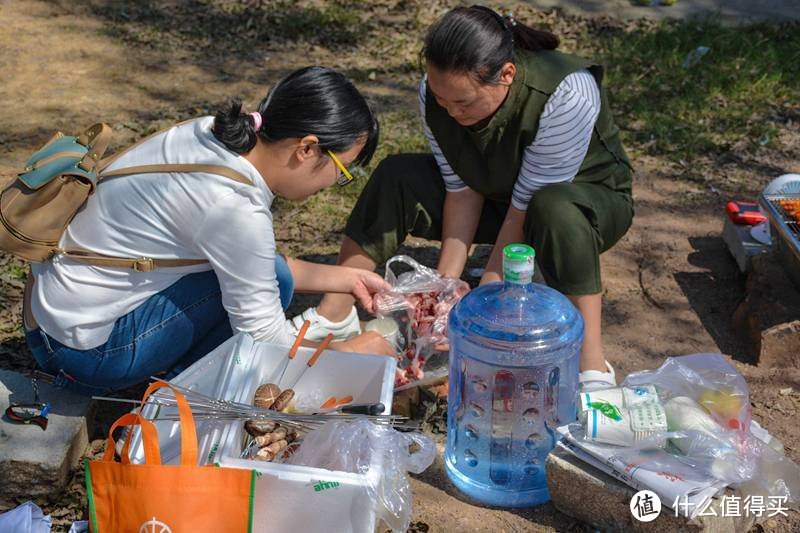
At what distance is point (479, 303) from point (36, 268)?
1432mm

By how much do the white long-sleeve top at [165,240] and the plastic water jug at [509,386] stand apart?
67 centimetres

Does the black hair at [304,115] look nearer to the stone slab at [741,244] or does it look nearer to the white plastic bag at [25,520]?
the white plastic bag at [25,520]

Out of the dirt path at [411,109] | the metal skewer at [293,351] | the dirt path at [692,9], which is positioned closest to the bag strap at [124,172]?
the metal skewer at [293,351]

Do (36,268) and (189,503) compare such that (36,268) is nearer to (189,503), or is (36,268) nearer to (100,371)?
(100,371)

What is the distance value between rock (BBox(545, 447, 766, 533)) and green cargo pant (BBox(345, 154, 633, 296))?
0.75 m

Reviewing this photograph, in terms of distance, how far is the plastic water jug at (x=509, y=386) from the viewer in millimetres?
→ 2863

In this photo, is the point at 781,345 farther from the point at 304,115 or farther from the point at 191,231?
the point at 191,231

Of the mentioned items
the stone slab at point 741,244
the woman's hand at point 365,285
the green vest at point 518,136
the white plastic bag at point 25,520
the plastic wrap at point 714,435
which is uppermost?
the green vest at point 518,136

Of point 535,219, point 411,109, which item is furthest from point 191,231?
point 411,109

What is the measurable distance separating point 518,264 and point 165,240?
3.55 feet

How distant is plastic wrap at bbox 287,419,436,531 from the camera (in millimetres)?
2502

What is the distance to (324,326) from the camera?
3.57m

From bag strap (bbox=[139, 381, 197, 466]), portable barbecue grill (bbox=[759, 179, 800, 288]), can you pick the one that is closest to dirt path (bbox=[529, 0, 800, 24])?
portable barbecue grill (bbox=[759, 179, 800, 288])

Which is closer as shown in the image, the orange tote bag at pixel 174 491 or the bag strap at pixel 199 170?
the orange tote bag at pixel 174 491
